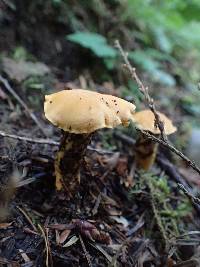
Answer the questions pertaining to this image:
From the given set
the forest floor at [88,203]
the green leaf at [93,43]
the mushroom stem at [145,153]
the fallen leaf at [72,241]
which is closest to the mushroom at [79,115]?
the forest floor at [88,203]

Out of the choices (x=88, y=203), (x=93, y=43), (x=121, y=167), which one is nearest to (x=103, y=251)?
(x=88, y=203)

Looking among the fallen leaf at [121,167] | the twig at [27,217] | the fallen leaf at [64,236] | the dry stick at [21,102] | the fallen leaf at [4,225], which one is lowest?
the dry stick at [21,102]

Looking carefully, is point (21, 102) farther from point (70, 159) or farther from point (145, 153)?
point (145, 153)

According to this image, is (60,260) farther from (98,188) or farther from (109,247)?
(98,188)

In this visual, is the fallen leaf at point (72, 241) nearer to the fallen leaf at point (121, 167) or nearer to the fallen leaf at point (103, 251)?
the fallen leaf at point (103, 251)

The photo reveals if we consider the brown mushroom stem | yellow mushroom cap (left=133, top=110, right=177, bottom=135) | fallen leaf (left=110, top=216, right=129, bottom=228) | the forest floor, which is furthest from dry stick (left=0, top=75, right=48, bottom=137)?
fallen leaf (left=110, top=216, right=129, bottom=228)

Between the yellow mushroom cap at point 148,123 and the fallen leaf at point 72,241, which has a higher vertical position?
the yellow mushroom cap at point 148,123
